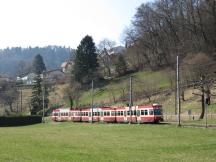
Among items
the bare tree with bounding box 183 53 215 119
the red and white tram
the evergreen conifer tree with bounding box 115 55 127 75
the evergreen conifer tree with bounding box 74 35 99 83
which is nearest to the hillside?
the evergreen conifer tree with bounding box 115 55 127 75

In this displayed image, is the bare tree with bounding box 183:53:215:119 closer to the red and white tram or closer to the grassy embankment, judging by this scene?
the grassy embankment

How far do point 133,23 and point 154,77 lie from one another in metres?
18.0

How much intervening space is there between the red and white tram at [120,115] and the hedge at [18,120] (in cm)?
652

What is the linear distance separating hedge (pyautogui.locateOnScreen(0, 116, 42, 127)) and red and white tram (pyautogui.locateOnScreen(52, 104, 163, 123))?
6.52 metres

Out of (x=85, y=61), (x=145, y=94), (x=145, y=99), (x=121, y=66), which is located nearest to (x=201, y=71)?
(x=145, y=99)

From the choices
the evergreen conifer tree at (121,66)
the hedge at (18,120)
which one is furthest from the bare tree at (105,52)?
the hedge at (18,120)

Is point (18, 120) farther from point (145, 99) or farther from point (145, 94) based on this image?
point (145, 94)

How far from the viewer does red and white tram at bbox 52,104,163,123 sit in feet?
198

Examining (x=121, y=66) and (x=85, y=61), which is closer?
(x=85, y=61)

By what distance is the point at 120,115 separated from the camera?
67.5m

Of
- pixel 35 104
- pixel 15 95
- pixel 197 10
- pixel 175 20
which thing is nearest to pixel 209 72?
pixel 197 10

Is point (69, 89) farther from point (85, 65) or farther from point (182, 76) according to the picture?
point (182, 76)

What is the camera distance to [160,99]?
87188mm

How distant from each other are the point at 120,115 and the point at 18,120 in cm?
3047
